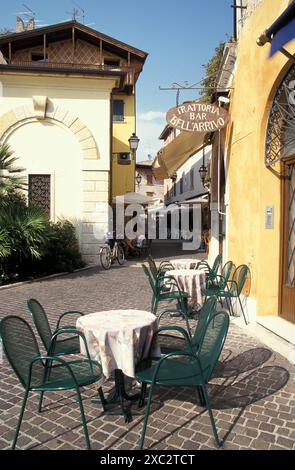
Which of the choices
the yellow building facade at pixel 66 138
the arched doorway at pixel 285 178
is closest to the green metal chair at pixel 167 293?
the arched doorway at pixel 285 178

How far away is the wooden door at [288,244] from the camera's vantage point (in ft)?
19.5

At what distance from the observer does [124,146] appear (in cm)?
2059

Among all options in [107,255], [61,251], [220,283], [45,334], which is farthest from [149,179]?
[45,334]

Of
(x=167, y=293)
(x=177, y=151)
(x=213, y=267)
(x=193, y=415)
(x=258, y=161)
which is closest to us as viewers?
(x=193, y=415)

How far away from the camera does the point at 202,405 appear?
3.63m

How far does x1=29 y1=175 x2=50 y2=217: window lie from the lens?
1424cm

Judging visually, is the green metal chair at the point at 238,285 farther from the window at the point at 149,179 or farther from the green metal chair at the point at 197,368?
the window at the point at 149,179

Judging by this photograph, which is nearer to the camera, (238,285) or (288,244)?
(288,244)

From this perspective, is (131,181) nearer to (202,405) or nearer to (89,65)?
(89,65)

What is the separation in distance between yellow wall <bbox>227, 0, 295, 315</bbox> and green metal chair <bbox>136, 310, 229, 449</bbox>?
310 cm

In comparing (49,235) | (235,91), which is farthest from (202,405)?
(49,235)

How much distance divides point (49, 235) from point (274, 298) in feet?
→ 24.5

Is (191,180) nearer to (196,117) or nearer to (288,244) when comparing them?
(196,117)

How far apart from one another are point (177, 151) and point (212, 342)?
672 centimetres
